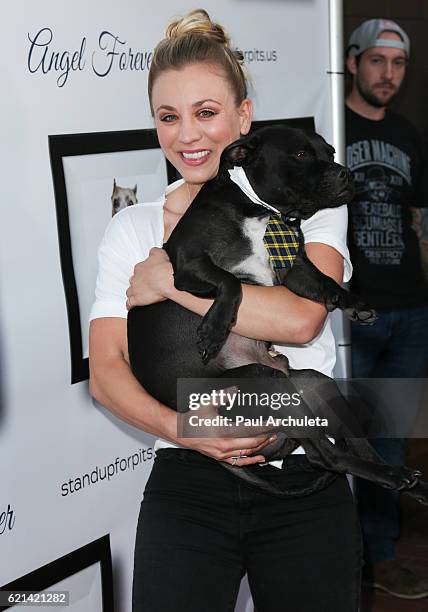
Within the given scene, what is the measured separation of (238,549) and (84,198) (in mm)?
918

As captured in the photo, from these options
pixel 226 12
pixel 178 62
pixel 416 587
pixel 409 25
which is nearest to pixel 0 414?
pixel 178 62

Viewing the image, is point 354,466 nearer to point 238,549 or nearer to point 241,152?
point 238,549

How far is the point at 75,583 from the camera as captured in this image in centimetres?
224

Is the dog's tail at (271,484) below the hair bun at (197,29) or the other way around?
below

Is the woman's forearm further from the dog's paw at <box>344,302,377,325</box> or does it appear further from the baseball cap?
the baseball cap

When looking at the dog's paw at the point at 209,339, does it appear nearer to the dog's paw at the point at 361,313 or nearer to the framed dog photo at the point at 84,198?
the dog's paw at the point at 361,313

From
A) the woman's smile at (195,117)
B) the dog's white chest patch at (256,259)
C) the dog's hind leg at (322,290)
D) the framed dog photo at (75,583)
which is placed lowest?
the framed dog photo at (75,583)

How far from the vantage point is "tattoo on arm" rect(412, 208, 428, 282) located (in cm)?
369

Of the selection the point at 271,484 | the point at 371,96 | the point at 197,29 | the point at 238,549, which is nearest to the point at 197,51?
the point at 197,29

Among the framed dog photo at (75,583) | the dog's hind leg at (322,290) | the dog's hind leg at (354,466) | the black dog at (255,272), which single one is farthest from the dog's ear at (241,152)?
the framed dog photo at (75,583)

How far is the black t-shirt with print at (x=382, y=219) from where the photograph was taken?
11.6 ft

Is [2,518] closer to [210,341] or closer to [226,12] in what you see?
[210,341]

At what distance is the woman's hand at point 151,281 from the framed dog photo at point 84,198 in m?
0.35

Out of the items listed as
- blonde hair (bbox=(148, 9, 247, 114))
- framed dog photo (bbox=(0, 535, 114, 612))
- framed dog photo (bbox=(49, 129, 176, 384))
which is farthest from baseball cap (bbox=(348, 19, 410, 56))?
framed dog photo (bbox=(0, 535, 114, 612))
